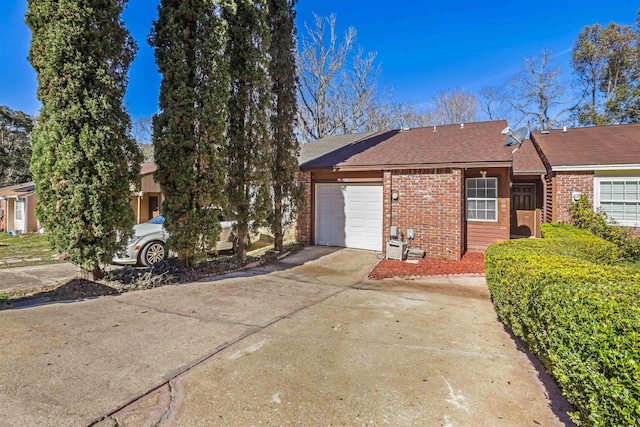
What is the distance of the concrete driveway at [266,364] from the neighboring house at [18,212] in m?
17.6

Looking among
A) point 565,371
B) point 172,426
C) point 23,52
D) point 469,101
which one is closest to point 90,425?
point 172,426

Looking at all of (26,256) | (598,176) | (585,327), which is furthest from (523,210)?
(26,256)

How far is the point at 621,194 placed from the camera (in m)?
8.98

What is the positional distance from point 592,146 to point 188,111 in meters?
11.9

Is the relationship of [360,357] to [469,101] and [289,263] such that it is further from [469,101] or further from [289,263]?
[469,101]

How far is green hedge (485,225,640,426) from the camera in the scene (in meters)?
1.87

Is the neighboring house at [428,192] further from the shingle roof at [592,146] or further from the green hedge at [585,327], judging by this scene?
the green hedge at [585,327]

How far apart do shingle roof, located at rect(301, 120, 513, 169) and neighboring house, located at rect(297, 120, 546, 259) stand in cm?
3

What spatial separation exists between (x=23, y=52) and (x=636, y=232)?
1479 centimetres

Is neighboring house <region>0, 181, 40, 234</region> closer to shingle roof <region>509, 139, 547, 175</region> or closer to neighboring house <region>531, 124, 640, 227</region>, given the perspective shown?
shingle roof <region>509, 139, 547, 175</region>

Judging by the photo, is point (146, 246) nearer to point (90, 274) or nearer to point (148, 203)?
point (90, 274)

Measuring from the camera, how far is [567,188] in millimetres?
9500

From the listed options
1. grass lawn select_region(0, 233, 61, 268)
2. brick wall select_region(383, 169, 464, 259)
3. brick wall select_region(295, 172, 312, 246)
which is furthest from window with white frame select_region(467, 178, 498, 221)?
grass lawn select_region(0, 233, 61, 268)

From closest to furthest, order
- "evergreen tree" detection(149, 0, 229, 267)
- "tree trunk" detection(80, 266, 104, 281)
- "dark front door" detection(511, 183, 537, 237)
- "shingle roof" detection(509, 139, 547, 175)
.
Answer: "tree trunk" detection(80, 266, 104, 281) → "evergreen tree" detection(149, 0, 229, 267) → "shingle roof" detection(509, 139, 547, 175) → "dark front door" detection(511, 183, 537, 237)
